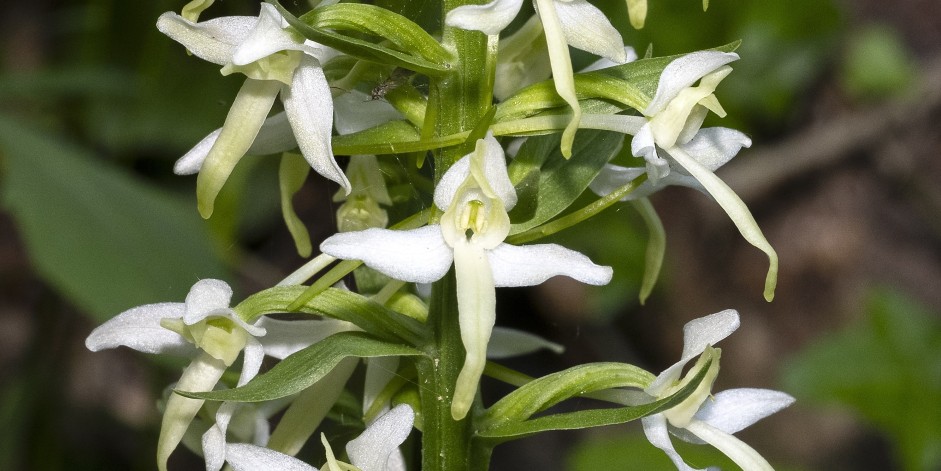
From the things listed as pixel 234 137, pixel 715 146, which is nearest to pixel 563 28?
pixel 715 146

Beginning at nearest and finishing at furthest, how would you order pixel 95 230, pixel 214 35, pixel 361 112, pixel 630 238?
pixel 214 35 → pixel 361 112 → pixel 95 230 → pixel 630 238

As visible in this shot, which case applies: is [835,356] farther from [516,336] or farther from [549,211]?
[549,211]

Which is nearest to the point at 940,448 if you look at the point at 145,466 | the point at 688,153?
the point at 688,153

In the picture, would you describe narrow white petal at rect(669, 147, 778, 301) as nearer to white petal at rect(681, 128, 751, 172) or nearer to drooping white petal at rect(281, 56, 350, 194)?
white petal at rect(681, 128, 751, 172)

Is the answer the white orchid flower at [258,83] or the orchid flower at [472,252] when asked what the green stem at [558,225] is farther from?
the white orchid flower at [258,83]

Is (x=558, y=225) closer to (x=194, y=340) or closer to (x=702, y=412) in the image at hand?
(x=702, y=412)

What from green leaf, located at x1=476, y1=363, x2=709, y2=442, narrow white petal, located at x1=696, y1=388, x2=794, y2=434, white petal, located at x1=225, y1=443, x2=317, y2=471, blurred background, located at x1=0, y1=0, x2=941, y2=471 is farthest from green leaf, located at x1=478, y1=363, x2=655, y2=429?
blurred background, located at x1=0, y1=0, x2=941, y2=471

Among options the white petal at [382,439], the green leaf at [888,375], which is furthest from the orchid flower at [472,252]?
the green leaf at [888,375]
